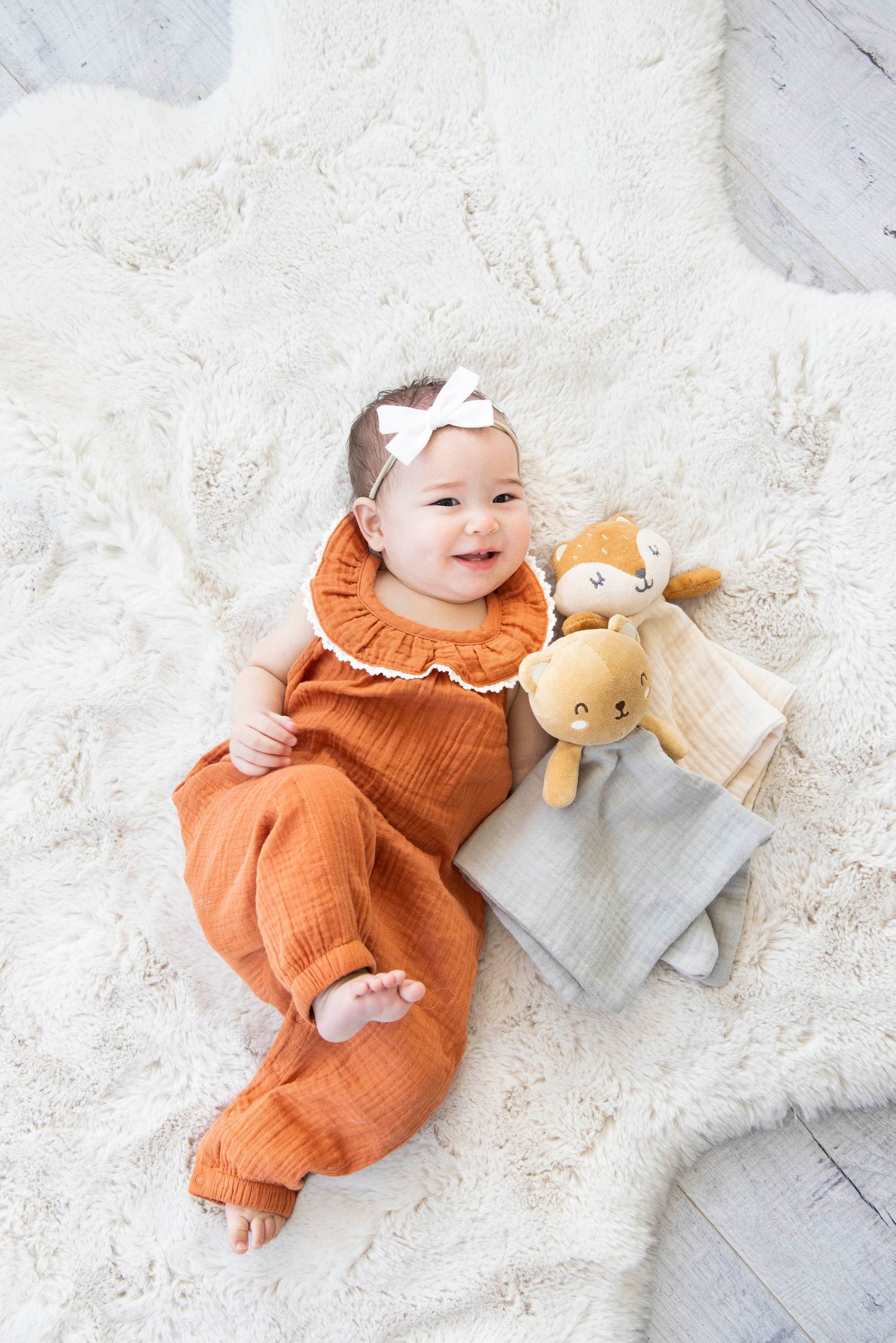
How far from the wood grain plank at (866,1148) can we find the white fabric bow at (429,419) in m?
1.15

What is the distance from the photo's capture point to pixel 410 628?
125 centimetres

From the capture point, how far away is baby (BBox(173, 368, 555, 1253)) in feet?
3.72

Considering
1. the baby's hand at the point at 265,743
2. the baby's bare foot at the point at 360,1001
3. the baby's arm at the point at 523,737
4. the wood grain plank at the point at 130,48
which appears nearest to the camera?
the baby's bare foot at the point at 360,1001

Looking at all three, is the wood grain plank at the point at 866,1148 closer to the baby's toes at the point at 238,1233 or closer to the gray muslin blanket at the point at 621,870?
the gray muslin blanket at the point at 621,870

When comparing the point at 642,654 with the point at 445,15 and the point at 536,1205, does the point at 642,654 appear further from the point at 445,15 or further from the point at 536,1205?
the point at 445,15

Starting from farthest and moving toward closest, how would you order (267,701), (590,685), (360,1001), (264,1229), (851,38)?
(851,38)
(267,701)
(264,1229)
(590,685)
(360,1001)

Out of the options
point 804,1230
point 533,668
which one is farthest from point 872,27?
point 804,1230

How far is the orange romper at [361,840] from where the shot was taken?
3.61 ft

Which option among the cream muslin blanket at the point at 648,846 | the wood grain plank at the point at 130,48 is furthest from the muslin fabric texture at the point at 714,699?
the wood grain plank at the point at 130,48

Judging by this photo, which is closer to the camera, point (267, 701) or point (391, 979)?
point (391, 979)

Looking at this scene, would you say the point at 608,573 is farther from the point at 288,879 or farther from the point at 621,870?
the point at 288,879

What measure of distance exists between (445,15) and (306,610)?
3.29 ft

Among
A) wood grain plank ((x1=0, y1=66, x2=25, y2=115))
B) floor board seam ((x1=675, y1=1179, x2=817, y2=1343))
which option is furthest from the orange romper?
wood grain plank ((x1=0, y1=66, x2=25, y2=115))

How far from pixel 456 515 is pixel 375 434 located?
0.20 meters
